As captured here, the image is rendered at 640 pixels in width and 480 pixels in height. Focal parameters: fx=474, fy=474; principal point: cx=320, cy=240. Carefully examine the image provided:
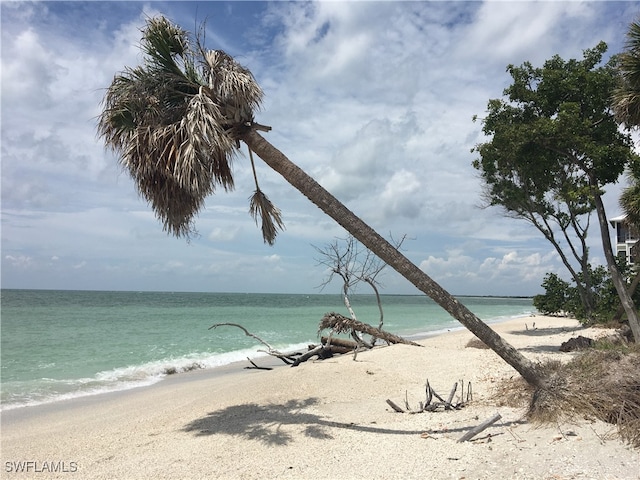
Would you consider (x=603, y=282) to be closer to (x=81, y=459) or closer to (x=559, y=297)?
(x=559, y=297)

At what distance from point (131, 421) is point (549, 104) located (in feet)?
44.2

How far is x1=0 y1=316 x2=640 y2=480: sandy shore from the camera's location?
5.52 meters

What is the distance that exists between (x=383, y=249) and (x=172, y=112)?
3582 mm

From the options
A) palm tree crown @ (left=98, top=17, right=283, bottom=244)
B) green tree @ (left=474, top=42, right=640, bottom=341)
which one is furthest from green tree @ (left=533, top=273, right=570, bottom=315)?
palm tree crown @ (left=98, top=17, right=283, bottom=244)

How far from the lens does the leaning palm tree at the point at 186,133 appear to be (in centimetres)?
646

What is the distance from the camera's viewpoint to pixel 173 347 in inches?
893

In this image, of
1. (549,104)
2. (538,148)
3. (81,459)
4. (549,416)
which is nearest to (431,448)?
(549,416)

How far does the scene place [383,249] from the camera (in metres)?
6.63

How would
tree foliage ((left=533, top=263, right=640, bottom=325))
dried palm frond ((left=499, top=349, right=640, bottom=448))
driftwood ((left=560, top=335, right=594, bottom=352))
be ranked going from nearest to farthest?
dried palm frond ((left=499, top=349, right=640, bottom=448)), driftwood ((left=560, top=335, right=594, bottom=352)), tree foliage ((left=533, top=263, right=640, bottom=325))

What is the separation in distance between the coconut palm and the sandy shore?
5932 millimetres

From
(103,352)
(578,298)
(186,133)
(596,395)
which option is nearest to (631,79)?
(596,395)

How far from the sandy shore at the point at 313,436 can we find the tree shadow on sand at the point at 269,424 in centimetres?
2

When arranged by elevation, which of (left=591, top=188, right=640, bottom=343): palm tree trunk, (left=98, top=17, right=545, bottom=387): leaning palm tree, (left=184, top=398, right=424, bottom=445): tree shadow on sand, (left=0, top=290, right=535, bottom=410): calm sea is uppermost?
(left=98, top=17, right=545, bottom=387): leaning palm tree

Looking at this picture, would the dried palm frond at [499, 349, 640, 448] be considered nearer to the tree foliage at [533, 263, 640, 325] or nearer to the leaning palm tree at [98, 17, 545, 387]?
the leaning palm tree at [98, 17, 545, 387]
